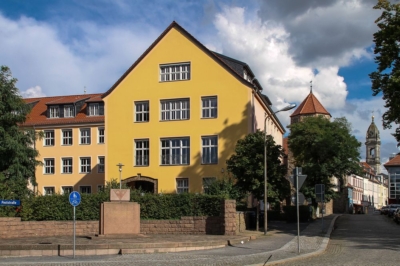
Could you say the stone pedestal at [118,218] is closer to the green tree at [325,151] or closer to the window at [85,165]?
the green tree at [325,151]

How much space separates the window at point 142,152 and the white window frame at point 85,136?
11.6m

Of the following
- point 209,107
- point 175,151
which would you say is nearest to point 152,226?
point 175,151

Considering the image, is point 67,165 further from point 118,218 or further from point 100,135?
point 118,218

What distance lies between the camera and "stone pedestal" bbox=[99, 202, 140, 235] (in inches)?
981

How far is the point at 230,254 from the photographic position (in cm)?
1980

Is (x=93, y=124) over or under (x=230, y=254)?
over

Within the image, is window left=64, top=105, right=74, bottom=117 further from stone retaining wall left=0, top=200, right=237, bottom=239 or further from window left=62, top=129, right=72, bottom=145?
stone retaining wall left=0, top=200, right=237, bottom=239

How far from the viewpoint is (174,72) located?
45250mm

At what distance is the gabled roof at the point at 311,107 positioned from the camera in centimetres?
8957

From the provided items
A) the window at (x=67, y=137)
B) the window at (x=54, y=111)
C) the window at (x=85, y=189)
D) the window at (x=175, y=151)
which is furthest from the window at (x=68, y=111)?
the window at (x=175, y=151)

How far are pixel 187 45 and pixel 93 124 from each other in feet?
51.8

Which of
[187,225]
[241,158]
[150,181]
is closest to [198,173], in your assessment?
[150,181]

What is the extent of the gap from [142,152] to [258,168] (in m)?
14.9

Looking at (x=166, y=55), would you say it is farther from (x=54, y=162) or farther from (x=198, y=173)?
(x=54, y=162)
